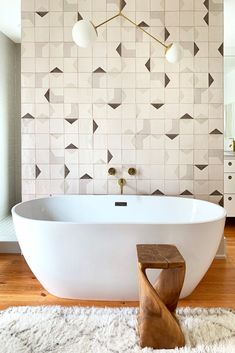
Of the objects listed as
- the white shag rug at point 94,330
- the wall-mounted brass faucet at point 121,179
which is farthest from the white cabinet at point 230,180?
the white shag rug at point 94,330

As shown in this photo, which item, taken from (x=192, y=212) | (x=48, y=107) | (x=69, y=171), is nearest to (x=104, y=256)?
(x=192, y=212)

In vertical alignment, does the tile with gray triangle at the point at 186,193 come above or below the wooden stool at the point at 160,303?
above

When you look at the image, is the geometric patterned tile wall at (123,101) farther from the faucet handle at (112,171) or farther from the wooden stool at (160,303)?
the wooden stool at (160,303)

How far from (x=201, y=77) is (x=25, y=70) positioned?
170 cm

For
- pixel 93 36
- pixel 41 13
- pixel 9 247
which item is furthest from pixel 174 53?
pixel 9 247

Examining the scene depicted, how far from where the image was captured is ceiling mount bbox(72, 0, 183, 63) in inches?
106

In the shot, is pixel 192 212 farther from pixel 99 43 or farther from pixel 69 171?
pixel 99 43

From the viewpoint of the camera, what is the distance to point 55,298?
2270mm

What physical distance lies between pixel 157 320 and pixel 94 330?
405 millimetres

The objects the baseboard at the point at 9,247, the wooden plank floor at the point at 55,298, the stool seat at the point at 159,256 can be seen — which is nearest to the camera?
the stool seat at the point at 159,256

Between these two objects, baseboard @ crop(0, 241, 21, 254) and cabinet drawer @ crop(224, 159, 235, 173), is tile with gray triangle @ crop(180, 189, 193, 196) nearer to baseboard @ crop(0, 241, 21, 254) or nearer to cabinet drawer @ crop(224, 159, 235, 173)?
cabinet drawer @ crop(224, 159, 235, 173)

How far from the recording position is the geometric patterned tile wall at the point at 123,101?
3.10m

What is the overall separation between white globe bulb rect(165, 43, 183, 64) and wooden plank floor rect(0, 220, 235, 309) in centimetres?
190

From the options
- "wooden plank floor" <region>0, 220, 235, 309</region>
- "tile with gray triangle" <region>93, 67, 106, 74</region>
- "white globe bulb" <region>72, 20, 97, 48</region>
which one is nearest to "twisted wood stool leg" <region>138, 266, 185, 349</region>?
"wooden plank floor" <region>0, 220, 235, 309</region>
